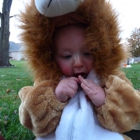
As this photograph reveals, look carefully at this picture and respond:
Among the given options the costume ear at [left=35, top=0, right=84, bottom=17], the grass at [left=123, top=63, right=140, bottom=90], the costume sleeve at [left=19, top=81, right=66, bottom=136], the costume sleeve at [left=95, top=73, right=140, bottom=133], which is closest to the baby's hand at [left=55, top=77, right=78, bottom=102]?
the costume sleeve at [left=19, top=81, right=66, bottom=136]

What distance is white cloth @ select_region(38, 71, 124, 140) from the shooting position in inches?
43.9

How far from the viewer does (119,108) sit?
113 cm

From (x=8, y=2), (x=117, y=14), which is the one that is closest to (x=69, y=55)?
(x=117, y=14)

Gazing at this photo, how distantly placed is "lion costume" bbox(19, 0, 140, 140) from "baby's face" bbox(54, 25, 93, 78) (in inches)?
1.4

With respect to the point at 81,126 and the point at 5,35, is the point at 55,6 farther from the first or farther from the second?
the point at 5,35

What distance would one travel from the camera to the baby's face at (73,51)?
1.21 meters

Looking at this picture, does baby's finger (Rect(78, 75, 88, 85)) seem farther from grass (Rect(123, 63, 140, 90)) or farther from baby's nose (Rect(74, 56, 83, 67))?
grass (Rect(123, 63, 140, 90))

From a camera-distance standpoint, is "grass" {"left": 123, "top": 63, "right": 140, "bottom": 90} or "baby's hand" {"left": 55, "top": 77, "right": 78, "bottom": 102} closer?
"baby's hand" {"left": 55, "top": 77, "right": 78, "bottom": 102}

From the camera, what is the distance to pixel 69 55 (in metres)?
1.24

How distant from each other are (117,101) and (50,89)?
13.0 inches

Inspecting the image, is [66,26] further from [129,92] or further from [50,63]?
[129,92]

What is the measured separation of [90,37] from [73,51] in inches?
4.3

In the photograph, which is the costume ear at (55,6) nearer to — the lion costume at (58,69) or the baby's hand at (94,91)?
the lion costume at (58,69)

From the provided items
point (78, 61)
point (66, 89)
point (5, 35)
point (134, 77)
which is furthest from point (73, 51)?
point (5, 35)
